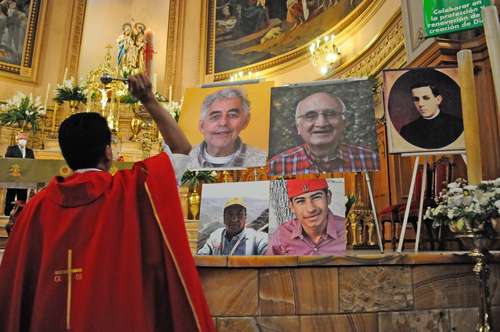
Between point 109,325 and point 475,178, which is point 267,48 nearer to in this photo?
point 475,178

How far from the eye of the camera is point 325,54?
674 centimetres

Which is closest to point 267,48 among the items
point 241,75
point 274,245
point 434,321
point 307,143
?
point 241,75

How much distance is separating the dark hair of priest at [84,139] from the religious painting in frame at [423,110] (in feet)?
6.33

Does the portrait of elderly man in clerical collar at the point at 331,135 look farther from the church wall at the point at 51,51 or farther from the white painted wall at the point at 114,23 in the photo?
the church wall at the point at 51,51

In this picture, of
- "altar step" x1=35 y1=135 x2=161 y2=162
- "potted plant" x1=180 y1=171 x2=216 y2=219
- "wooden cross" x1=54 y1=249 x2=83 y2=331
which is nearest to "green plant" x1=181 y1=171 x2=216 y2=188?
"potted plant" x1=180 y1=171 x2=216 y2=219

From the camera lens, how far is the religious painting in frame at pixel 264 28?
704cm

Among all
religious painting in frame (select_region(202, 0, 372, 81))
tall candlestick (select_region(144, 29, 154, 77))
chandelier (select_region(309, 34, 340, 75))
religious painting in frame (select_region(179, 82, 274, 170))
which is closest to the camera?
tall candlestick (select_region(144, 29, 154, 77))

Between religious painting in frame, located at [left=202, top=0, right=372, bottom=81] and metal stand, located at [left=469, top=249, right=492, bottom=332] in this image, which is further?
religious painting in frame, located at [left=202, top=0, right=372, bottom=81]

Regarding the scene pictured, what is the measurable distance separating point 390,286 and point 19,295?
60.7 inches

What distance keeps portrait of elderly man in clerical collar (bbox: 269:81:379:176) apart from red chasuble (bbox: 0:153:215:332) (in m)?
1.52

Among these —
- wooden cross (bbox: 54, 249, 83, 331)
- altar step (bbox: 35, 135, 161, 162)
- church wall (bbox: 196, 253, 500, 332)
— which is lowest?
church wall (bbox: 196, 253, 500, 332)

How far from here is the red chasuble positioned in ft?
3.20

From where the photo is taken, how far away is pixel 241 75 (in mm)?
8227

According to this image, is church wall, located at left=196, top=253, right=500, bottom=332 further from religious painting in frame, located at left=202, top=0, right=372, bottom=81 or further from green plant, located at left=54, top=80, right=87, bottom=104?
green plant, located at left=54, top=80, right=87, bottom=104
